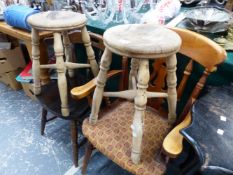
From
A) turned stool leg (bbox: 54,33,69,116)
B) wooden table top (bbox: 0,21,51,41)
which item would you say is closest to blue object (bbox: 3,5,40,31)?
wooden table top (bbox: 0,21,51,41)

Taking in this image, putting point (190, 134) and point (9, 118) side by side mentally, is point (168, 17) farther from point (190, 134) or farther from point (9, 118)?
point (9, 118)

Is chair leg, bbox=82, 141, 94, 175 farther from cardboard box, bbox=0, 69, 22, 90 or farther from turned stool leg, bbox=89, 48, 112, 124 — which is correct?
cardboard box, bbox=0, 69, 22, 90

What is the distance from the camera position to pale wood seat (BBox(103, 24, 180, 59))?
65cm

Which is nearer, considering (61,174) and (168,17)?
(168,17)

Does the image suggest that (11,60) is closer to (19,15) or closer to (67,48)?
(19,15)

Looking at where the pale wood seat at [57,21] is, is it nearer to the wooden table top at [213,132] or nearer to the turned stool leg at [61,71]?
the turned stool leg at [61,71]

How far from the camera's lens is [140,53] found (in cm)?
65

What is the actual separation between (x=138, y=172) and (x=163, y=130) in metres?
0.26

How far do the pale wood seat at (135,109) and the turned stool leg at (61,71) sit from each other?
18 cm

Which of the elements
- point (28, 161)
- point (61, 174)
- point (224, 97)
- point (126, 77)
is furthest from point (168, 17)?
point (28, 161)

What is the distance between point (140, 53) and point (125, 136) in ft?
1.45

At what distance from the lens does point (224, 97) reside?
745mm

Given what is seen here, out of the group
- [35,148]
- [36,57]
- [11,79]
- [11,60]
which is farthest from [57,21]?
[11,79]

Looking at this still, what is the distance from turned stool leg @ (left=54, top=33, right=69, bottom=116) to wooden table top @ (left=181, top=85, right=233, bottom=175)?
0.65m
